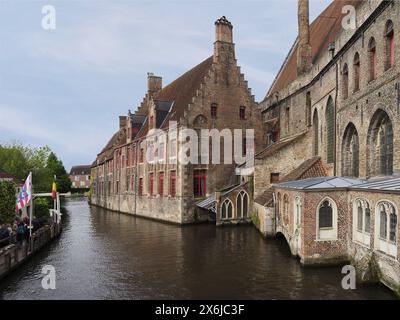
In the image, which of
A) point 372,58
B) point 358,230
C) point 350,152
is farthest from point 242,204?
point 372,58

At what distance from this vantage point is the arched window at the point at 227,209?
22.6 metres

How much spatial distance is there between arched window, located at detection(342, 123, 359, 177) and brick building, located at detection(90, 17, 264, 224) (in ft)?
28.3

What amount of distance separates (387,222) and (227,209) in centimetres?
1391

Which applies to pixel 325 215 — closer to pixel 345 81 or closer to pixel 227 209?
pixel 345 81

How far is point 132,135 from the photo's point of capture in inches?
1330

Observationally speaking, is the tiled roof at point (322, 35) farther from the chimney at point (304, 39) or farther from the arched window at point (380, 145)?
the arched window at point (380, 145)

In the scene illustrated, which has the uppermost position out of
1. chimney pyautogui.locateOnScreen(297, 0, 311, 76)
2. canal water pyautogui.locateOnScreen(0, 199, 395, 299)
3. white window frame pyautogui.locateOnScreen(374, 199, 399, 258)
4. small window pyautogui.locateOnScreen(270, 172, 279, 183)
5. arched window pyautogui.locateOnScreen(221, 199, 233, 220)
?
chimney pyautogui.locateOnScreen(297, 0, 311, 76)

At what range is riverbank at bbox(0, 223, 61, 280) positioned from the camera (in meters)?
11.8

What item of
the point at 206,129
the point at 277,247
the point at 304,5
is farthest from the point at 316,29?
the point at 277,247

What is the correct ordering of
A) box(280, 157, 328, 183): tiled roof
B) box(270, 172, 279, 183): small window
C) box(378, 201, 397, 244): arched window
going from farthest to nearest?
box(270, 172, 279, 183): small window → box(280, 157, 328, 183): tiled roof → box(378, 201, 397, 244): arched window

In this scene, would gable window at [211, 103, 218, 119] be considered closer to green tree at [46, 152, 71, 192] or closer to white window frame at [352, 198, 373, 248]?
white window frame at [352, 198, 373, 248]

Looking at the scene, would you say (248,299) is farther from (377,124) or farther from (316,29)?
(316,29)

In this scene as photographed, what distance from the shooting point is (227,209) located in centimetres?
2270

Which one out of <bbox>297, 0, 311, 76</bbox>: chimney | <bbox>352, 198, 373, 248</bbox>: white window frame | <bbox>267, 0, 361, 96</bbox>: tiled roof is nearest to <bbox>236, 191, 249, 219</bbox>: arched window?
<bbox>297, 0, 311, 76</bbox>: chimney
